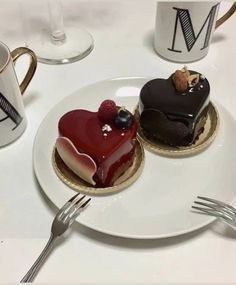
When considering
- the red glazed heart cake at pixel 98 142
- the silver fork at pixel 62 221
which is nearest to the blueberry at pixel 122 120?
the red glazed heart cake at pixel 98 142

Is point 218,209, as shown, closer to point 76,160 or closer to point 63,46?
point 76,160

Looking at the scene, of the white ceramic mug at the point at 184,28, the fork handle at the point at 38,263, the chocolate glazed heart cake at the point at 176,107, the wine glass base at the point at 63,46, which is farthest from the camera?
the wine glass base at the point at 63,46

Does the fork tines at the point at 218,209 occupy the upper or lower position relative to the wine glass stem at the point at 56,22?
lower

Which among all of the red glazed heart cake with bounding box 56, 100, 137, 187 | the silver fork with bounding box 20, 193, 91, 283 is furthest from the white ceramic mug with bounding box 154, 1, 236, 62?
the silver fork with bounding box 20, 193, 91, 283

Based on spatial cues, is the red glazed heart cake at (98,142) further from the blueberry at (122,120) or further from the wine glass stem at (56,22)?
the wine glass stem at (56,22)

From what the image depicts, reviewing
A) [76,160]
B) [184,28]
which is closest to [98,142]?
[76,160]

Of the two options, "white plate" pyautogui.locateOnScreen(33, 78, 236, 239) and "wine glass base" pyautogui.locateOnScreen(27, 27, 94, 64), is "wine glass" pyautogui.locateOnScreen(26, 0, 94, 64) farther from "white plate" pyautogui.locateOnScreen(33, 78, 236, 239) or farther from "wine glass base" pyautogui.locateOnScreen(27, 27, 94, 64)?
"white plate" pyautogui.locateOnScreen(33, 78, 236, 239)

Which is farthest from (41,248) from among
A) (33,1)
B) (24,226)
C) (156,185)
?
(33,1)

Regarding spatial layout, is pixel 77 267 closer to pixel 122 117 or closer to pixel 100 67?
pixel 122 117
